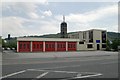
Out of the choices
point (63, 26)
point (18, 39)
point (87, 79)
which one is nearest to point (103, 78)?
point (87, 79)

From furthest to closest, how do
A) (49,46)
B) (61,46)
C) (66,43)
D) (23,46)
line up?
(66,43), (61,46), (49,46), (23,46)

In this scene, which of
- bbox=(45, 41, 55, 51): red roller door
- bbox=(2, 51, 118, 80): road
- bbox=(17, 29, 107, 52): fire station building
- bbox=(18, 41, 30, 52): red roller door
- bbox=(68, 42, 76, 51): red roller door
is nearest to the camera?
bbox=(2, 51, 118, 80): road

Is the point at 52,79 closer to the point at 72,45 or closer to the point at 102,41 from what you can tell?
the point at 72,45

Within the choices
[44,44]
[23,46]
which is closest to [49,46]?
[44,44]

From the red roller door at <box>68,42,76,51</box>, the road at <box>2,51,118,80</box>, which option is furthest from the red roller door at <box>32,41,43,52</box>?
the road at <box>2,51,118,80</box>

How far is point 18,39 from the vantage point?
60750 millimetres

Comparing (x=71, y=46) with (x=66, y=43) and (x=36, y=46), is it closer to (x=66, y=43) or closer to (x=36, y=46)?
(x=66, y=43)

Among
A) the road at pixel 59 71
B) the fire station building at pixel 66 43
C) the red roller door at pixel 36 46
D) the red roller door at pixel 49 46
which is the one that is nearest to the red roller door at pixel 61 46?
the fire station building at pixel 66 43

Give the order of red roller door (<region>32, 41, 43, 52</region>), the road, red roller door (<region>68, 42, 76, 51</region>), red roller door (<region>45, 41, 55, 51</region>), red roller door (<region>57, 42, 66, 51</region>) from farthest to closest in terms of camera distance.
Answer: red roller door (<region>68, 42, 76, 51</region>) → red roller door (<region>57, 42, 66, 51</region>) → red roller door (<region>45, 41, 55, 51</region>) → red roller door (<region>32, 41, 43, 52</region>) → the road

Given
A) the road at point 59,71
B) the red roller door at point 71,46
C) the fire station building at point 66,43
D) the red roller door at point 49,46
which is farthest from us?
the red roller door at point 71,46

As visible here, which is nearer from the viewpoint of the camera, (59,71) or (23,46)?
(59,71)

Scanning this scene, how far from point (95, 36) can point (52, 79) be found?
7302 centimetres

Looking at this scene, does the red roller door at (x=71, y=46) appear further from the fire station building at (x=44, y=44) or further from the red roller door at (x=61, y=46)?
the red roller door at (x=61, y=46)

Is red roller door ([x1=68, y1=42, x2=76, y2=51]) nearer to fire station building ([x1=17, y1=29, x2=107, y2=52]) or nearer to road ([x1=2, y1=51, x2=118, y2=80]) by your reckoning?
fire station building ([x1=17, y1=29, x2=107, y2=52])
